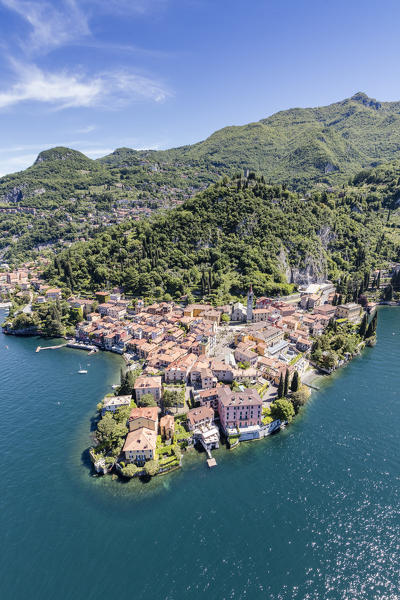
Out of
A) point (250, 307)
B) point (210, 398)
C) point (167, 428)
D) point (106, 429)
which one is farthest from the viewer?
point (250, 307)

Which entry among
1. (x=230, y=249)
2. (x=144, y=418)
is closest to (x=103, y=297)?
(x=230, y=249)

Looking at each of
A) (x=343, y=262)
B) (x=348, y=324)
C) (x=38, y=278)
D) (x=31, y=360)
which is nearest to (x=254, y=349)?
(x=348, y=324)

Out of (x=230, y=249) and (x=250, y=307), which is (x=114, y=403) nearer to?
(x=250, y=307)

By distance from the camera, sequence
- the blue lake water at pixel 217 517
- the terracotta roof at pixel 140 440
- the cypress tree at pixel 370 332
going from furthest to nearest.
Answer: the cypress tree at pixel 370 332
the terracotta roof at pixel 140 440
the blue lake water at pixel 217 517

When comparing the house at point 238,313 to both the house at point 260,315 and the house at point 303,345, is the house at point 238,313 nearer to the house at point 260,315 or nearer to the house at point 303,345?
the house at point 260,315

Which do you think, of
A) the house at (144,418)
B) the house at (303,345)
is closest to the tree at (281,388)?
the house at (303,345)
